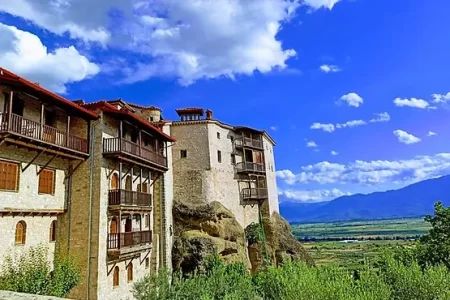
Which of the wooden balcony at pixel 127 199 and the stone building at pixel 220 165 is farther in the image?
the stone building at pixel 220 165

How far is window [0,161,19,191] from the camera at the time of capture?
18312mm

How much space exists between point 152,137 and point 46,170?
1279 cm

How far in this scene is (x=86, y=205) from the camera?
23.6 m

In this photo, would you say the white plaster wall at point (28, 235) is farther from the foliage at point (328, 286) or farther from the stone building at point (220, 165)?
the stone building at point (220, 165)

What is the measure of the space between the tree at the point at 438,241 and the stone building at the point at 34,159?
29505 mm

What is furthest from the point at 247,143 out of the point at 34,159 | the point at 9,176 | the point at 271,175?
the point at 9,176

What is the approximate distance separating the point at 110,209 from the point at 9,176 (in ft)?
24.2

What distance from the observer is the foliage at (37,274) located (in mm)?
17589

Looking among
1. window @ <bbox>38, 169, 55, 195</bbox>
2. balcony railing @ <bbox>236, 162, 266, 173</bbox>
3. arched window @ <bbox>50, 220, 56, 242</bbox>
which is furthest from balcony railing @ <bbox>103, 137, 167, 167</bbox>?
balcony railing @ <bbox>236, 162, 266, 173</bbox>

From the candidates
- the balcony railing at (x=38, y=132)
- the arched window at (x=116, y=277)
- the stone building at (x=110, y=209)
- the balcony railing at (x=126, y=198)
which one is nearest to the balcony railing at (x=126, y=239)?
the stone building at (x=110, y=209)

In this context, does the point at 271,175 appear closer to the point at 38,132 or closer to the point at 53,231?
the point at 53,231

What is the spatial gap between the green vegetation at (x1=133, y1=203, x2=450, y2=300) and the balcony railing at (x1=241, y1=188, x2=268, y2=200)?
36.2 ft

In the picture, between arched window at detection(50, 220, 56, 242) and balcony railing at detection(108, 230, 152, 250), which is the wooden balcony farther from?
arched window at detection(50, 220, 56, 242)

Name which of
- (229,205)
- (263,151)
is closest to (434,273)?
(229,205)
